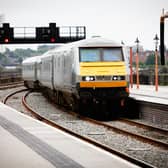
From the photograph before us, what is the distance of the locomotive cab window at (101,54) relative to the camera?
2145cm

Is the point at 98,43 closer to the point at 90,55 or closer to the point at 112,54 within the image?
the point at 90,55

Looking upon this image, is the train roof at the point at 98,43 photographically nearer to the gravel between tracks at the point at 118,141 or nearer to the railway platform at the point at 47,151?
the gravel between tracks at the point at 118,141

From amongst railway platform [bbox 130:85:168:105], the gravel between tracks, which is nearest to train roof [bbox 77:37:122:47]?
railway platform [bbox 130:85:168:105]

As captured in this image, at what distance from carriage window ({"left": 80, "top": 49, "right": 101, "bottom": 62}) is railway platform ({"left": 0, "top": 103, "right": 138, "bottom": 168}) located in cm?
579

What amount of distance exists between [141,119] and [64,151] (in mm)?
9885

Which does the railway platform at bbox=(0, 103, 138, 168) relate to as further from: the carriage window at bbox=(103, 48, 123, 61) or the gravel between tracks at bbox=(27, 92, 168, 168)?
the carriage window at bbox=(103, 48, 123, 61)

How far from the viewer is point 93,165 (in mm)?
9539

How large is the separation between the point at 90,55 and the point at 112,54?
2.70ft

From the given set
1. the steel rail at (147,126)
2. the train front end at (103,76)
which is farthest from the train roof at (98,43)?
the steel rail at (147,126)

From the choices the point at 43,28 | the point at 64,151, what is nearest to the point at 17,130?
the point at 64,151

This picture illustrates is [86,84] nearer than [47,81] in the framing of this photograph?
Yes

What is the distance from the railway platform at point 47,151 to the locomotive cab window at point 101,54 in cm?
589

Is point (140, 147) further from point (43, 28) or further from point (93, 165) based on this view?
point (43, 28)

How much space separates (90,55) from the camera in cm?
2158
